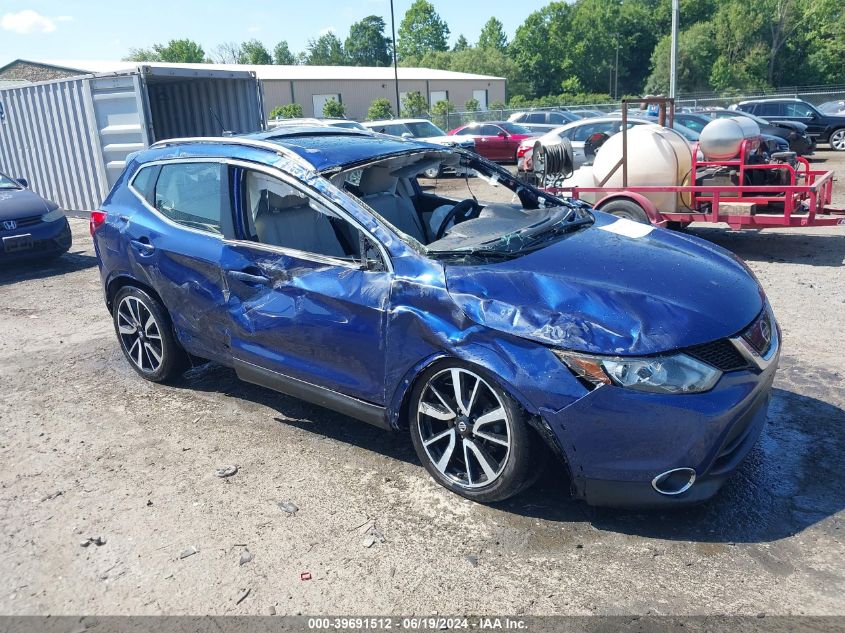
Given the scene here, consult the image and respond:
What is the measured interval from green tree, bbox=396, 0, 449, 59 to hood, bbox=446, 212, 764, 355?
384ft

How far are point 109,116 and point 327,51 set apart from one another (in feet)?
367

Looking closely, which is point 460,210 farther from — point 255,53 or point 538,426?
point 255,53

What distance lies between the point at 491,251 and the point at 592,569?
5.22ft

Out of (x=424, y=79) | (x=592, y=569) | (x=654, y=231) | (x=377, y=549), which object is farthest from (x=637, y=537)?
(x=424, y=79)

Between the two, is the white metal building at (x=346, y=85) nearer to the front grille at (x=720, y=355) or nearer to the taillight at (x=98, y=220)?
the taillight at (x=98, y=220)

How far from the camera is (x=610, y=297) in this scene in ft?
10.8

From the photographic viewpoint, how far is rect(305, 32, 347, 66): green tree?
116 meters

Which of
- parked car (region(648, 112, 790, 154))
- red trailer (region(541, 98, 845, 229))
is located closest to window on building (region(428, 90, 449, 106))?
parked car (region(648, 112, 790, 154))

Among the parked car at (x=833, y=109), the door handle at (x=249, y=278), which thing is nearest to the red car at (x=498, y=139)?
the parked car at (x=833, y=109)

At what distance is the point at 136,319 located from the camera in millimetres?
5285

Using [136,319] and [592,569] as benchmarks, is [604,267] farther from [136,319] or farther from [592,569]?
[136,319]

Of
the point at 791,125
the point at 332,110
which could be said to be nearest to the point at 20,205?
the point at 791,125

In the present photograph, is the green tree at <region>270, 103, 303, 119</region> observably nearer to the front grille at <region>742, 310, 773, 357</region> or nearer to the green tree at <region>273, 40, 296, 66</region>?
the front grille at <region>742, 310, 773, 357</region>

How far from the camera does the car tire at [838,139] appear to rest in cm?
2070
